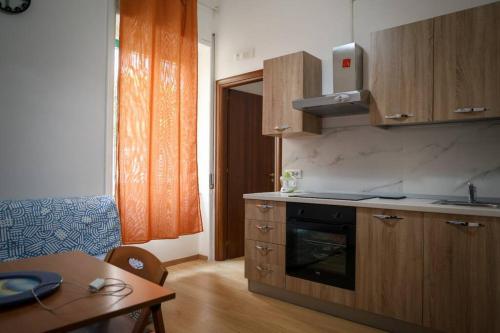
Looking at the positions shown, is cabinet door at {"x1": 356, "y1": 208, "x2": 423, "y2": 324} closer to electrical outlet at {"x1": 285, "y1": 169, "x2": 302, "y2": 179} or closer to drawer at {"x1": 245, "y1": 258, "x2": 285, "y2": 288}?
drawer at {"x1": 245, "y1": 258, "x2": 285, "y2": 288}

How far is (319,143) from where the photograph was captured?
10.6 ft

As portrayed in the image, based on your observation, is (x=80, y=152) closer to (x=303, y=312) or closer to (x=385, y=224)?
(x=303, y=312)

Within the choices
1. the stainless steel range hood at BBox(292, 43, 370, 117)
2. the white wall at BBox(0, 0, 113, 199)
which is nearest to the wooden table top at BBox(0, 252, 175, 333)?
the white wall at BBox(0, 0, 113, 199)

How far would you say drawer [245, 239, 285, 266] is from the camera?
2828 millimetres

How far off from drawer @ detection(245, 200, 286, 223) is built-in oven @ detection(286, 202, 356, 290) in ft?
0.22

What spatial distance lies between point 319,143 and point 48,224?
2290 mm

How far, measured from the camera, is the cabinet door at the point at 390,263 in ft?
7.07

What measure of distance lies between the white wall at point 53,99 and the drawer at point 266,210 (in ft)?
4.34

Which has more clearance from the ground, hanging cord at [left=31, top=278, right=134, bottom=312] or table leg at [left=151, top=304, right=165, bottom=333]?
hanging cord at [left=31, top=278, right=134, bottom=312]

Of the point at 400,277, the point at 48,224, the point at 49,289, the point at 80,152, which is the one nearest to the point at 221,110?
the point at 80,152

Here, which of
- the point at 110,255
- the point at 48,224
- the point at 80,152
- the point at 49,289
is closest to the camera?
the point at 49,289

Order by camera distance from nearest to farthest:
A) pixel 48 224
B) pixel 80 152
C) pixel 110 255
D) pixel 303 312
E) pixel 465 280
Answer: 1. pixel 110 255
2. pixel 465 280
3. pixel 48 224
4. pixel 303 312
5. pixel 80 152

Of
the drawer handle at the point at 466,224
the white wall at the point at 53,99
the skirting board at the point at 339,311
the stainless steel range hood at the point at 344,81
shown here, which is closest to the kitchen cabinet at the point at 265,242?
the skirting board at the point at 339,311

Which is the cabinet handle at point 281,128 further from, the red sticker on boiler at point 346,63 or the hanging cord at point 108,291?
the hanging cord at point 108,291
